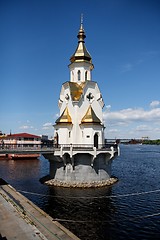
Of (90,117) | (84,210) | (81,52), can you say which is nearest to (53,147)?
(90,117)

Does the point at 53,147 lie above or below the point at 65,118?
below

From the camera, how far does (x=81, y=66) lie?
4041 centimetres

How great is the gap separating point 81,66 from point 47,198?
23.1 meters

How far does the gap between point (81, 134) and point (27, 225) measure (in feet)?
72.7

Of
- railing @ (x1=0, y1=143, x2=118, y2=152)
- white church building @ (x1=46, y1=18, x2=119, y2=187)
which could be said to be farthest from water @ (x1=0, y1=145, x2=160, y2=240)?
railing @ (x1=0, y1=143, x2=118, y2=152)

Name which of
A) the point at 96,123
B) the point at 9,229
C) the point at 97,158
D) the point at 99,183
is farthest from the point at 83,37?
the point at 9,229

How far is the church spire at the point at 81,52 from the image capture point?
40250 millimetres

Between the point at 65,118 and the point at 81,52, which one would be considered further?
the point at 81,52

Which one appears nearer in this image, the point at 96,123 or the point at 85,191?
the point at 85,191

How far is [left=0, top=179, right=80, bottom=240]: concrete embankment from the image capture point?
15.0m

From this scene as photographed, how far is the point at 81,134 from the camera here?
123 ft

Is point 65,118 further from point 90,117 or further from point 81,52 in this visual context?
point 81,52

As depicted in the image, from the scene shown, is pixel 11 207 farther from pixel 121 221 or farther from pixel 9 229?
pixel 121 221

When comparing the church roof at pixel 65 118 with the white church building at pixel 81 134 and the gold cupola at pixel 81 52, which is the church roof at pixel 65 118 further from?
the gold cupola at pixel 81 52
